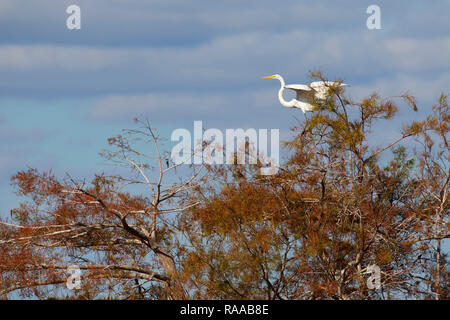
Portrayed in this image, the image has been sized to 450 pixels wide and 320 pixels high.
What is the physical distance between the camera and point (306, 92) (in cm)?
1788

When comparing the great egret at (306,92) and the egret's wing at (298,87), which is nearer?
the great egret at (306,92)

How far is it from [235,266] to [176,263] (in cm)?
207

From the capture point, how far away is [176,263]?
48.4 feet

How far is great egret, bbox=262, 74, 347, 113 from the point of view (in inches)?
609

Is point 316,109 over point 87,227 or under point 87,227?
over

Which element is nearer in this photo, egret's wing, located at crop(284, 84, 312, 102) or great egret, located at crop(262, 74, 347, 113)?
great egret, located at crop(262, 74, 347, 113)

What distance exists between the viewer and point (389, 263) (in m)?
14.3

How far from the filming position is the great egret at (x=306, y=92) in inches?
609

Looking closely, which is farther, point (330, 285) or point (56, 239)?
point (56, 239)

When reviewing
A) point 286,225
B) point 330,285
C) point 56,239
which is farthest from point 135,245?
point 330,285
